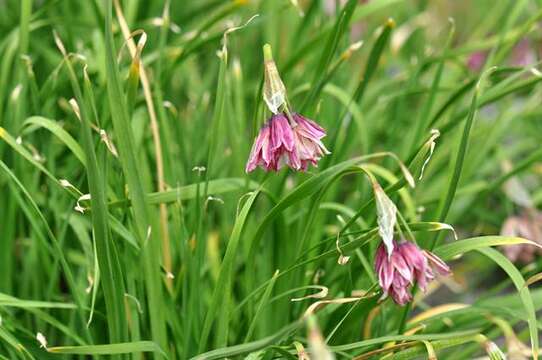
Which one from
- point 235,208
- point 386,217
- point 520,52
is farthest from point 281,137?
point 520,52

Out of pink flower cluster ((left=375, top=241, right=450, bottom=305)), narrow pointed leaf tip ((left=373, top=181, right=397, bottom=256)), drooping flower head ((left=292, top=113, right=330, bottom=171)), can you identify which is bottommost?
pink flower cluster ((left=375, top=241, right=450, bottom=305))

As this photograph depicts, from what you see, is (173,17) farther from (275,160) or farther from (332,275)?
(275,160)

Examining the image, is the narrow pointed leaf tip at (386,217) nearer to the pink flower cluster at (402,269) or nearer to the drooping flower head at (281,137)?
the pink flower cluster at (402,269)

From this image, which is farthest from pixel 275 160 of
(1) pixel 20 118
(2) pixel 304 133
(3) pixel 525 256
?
(3) pixel 525 256

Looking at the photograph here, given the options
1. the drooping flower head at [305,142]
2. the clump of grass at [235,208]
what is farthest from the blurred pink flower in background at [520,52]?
the drooping flower head at [305,142]

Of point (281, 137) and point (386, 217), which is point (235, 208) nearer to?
point (281, 137)

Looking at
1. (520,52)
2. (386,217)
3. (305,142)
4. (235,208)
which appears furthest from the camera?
(520,52)

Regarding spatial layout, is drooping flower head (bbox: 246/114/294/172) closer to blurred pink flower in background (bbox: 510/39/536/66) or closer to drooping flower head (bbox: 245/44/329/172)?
drooping flower head (bbox: 245/44/329/172)

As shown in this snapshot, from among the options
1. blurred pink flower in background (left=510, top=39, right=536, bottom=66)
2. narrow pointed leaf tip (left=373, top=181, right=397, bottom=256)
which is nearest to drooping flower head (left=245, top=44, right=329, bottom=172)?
narrow pointed leaf tip (left=373, top=181, right=397, bottom=256)
